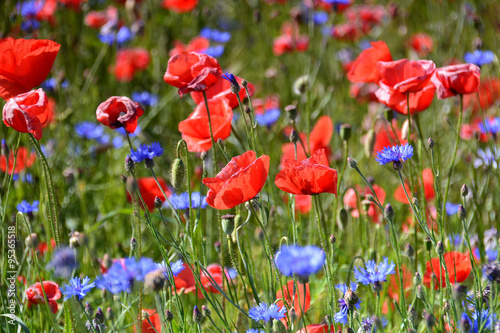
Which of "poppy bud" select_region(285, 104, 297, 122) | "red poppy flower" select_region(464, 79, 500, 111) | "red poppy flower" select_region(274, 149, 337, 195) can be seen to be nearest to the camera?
"red poppy flower" select_region(274, 149, 337, 195)

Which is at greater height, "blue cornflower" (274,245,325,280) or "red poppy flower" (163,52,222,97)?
"red poppy flower" (163,52,222,97)

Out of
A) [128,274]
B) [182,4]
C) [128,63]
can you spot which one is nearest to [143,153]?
[128,274]

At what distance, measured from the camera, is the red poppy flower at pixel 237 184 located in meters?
1.00

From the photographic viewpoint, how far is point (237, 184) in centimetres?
101

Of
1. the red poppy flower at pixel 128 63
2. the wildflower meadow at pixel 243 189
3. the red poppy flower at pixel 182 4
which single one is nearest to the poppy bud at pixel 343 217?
the wildflower meadow at pixel 243 189

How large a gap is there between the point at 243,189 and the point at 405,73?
1.70ft

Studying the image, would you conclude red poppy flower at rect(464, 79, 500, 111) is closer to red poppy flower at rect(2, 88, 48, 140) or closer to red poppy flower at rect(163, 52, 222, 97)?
red poppy flower at rect(163, 52, 222, 97)

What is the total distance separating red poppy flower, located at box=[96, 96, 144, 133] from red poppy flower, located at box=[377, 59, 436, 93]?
57 centimetres

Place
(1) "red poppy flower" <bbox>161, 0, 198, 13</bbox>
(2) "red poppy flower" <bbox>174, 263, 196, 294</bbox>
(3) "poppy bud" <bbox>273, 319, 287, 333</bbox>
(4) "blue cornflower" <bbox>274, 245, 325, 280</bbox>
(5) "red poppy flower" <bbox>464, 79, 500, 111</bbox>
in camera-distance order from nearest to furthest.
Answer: (4) "blue cornflower" <bbox>274, 245, 325, 280</bbox>, (3) "poppy bud" <bbox>273, 319, 287, 333</bbox>, (2) "red poppy flower" <bbox>174, 263, 196, 294</bbox>, (5) "red poppy flower" <bbox>464, 79, 500, 111</bbox>, (1) "red poppy flower" <bbox>161, 0, 198, 13</bbox>

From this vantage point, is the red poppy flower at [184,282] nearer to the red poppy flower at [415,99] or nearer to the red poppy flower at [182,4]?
the red poppy flower at [415,99]

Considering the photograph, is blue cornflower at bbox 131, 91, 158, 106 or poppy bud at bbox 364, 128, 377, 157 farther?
blue cornflower at bbox 131, 91, 158, 106

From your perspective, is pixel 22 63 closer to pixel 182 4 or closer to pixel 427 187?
pixel 427 187

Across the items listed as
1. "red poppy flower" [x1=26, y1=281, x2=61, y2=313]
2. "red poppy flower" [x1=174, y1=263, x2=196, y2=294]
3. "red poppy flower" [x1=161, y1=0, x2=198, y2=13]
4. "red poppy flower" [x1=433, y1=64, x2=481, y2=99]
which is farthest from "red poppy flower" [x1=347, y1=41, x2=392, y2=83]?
"red poppy flower" [x1=161, y1=0, x2=198, y2=13]

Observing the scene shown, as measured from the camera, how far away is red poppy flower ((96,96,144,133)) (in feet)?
3.73
